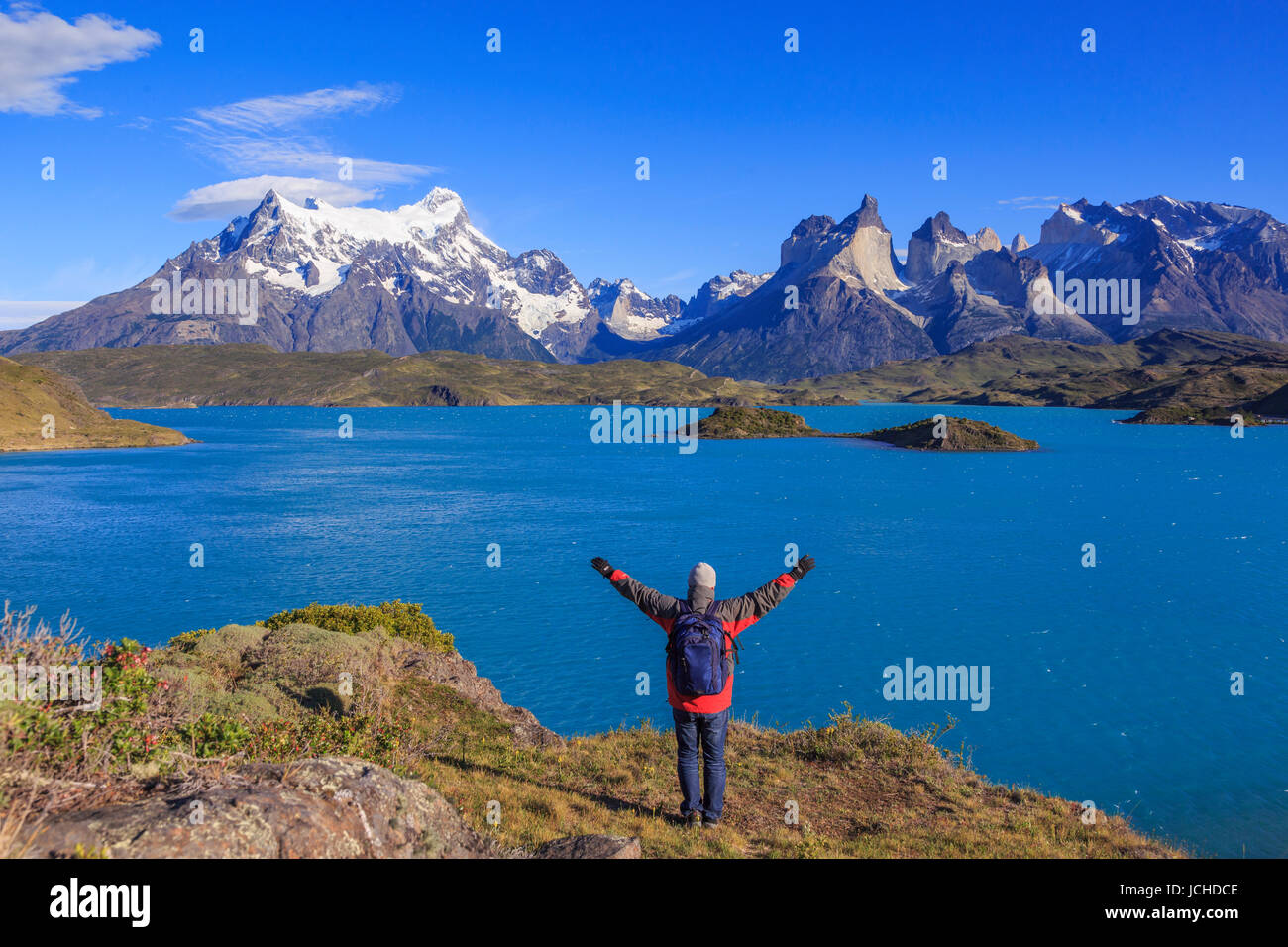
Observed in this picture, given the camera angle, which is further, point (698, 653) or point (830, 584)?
point (830, 584)

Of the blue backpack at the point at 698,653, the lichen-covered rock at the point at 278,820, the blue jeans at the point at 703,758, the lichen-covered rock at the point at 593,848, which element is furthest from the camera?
the blue jeans at the point at 703,758

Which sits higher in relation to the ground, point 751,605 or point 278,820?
point 751,605

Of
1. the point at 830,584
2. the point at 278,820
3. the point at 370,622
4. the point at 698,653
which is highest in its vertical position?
the point at 698,653

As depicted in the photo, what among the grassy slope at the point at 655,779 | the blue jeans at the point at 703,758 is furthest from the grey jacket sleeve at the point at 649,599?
the grassy slope at the point at 655,779

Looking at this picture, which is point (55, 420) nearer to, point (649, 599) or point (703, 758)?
point (649, 599)
